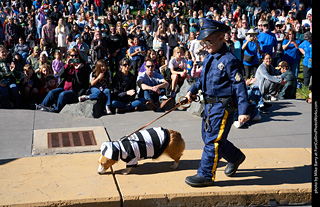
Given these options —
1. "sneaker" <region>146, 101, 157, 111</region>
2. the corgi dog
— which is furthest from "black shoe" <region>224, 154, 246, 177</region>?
"sneaker" <region>146, 101, 157, 111</region>

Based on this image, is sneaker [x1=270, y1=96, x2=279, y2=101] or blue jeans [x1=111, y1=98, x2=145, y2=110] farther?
sneaker [x1=270, y1=96, x2=279, y2=101]

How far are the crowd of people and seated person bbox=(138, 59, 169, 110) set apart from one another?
21 mm

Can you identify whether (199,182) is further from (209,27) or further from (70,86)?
(70,86)

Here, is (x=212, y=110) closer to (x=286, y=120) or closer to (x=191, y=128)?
(x=191, y=128)

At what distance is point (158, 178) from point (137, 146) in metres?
0.45

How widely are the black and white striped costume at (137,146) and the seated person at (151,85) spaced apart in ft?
13.3

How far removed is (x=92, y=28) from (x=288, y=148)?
10.3 metres

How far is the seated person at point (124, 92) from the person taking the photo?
911cm

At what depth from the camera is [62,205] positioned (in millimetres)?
4469

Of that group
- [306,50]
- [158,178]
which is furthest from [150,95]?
[306,50]

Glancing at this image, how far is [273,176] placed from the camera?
17.4 feet

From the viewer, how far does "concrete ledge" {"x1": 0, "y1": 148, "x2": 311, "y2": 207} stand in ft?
15.2

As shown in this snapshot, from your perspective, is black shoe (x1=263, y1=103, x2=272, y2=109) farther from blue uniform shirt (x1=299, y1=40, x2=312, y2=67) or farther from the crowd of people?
blue uniform shirt (x1=299, y1=40, x2=312, y2=67)

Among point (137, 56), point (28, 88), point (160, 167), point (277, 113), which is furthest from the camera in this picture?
point (137, 56)
